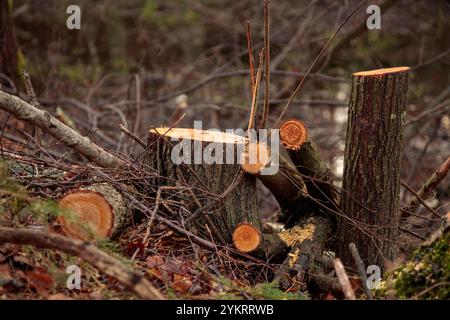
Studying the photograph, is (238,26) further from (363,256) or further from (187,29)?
(363,256)

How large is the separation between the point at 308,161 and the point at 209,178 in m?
0.68

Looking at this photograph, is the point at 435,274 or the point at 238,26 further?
the point at 238,26

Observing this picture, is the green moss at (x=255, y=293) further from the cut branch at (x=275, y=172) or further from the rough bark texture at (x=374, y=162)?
the rough bark texture at (x=374, y=162)

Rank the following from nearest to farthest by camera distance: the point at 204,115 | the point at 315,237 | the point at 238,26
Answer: the point at 315,237
the point at 204,115
the point at 238,26

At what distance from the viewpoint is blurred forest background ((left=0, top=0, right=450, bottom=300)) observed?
664cm

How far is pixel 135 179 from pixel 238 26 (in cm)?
629

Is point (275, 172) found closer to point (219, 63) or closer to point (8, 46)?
point (8, 46)

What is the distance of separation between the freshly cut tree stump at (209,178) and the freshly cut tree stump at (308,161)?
0.29 metres

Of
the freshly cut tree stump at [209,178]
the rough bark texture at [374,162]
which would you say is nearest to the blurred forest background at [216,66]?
the freshly cut tree stump at [209,178]

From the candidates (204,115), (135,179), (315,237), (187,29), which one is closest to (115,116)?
(204,115)

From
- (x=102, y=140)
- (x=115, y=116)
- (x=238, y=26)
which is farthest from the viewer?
(x=238, y=26)

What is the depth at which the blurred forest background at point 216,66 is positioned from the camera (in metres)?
6.64
